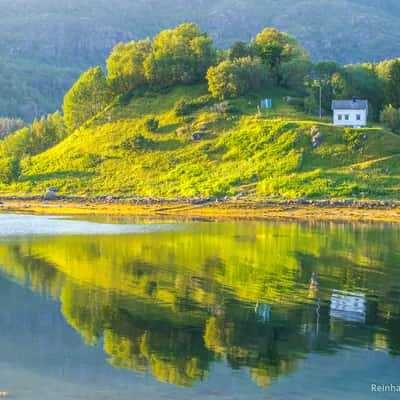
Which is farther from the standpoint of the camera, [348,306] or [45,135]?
[45,135]

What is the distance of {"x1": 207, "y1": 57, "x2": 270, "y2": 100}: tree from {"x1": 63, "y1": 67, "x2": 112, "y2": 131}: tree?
23.9m

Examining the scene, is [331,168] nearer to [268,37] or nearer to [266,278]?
[268,37]

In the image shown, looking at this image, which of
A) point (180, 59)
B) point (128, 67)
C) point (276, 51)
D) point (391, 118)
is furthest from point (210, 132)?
point (391, 118)

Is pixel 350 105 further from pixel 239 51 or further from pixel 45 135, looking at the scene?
pixel 45 135

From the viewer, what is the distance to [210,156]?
12250cm

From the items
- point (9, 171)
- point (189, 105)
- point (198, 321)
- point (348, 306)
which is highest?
point (189, 105)

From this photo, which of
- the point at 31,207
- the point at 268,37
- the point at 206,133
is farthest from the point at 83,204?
the point at 268,37

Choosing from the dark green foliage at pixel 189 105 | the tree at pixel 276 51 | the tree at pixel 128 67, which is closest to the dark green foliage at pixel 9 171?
the tree at pixel 128 67

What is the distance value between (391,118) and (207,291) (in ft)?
300

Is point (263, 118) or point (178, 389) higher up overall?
point (263, 118)

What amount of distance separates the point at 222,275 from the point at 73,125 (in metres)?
110

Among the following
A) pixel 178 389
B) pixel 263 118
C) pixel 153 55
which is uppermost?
pixel 153 55

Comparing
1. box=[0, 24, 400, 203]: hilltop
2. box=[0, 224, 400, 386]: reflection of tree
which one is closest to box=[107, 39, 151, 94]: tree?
box=[0, 24, 400, 203]: hilltop

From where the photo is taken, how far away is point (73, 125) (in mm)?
151625
